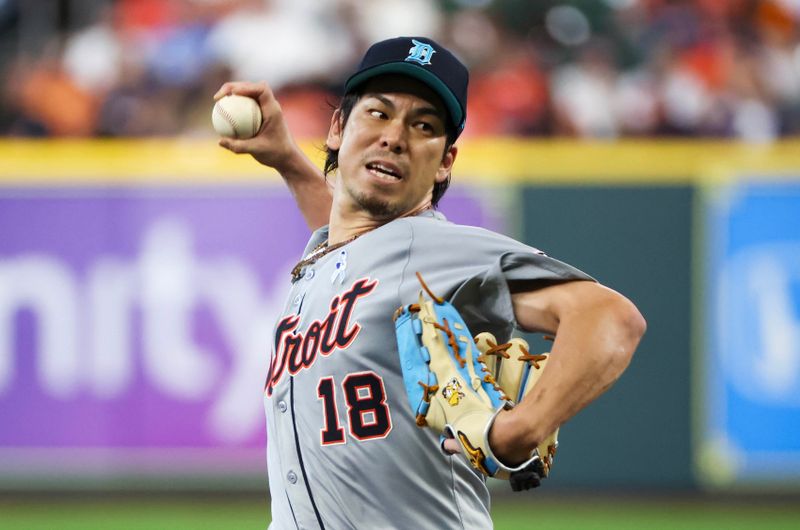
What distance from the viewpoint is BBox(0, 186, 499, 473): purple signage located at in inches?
314

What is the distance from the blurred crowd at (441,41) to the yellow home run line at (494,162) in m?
0.51

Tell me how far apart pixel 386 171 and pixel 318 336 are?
42cm

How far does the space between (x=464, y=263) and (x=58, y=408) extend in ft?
19.3

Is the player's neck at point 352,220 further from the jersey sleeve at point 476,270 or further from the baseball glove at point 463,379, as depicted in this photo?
the baseball glove at point 463,379

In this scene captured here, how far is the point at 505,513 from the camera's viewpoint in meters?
7.54

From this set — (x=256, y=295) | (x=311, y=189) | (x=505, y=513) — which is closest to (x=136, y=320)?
(x=256, y=295)

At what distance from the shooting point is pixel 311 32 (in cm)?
900

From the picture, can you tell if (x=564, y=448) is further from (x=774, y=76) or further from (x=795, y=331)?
(x=774, y=76)

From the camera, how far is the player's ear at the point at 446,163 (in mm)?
3039

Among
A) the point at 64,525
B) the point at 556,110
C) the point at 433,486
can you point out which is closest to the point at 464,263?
the point at 433,486

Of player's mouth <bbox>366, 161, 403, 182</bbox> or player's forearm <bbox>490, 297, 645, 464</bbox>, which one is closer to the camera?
player's forearm <bbox>490, 297, 645, 464</bbox>

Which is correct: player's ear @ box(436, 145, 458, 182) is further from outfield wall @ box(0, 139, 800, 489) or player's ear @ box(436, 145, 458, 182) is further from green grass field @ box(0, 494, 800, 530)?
outfield wall @ box(0, 139, 800, 489)

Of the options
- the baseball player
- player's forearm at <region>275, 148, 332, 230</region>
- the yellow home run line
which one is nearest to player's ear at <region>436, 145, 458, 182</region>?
the baseball player

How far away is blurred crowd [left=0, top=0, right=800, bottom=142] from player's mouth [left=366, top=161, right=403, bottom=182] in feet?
18.5
